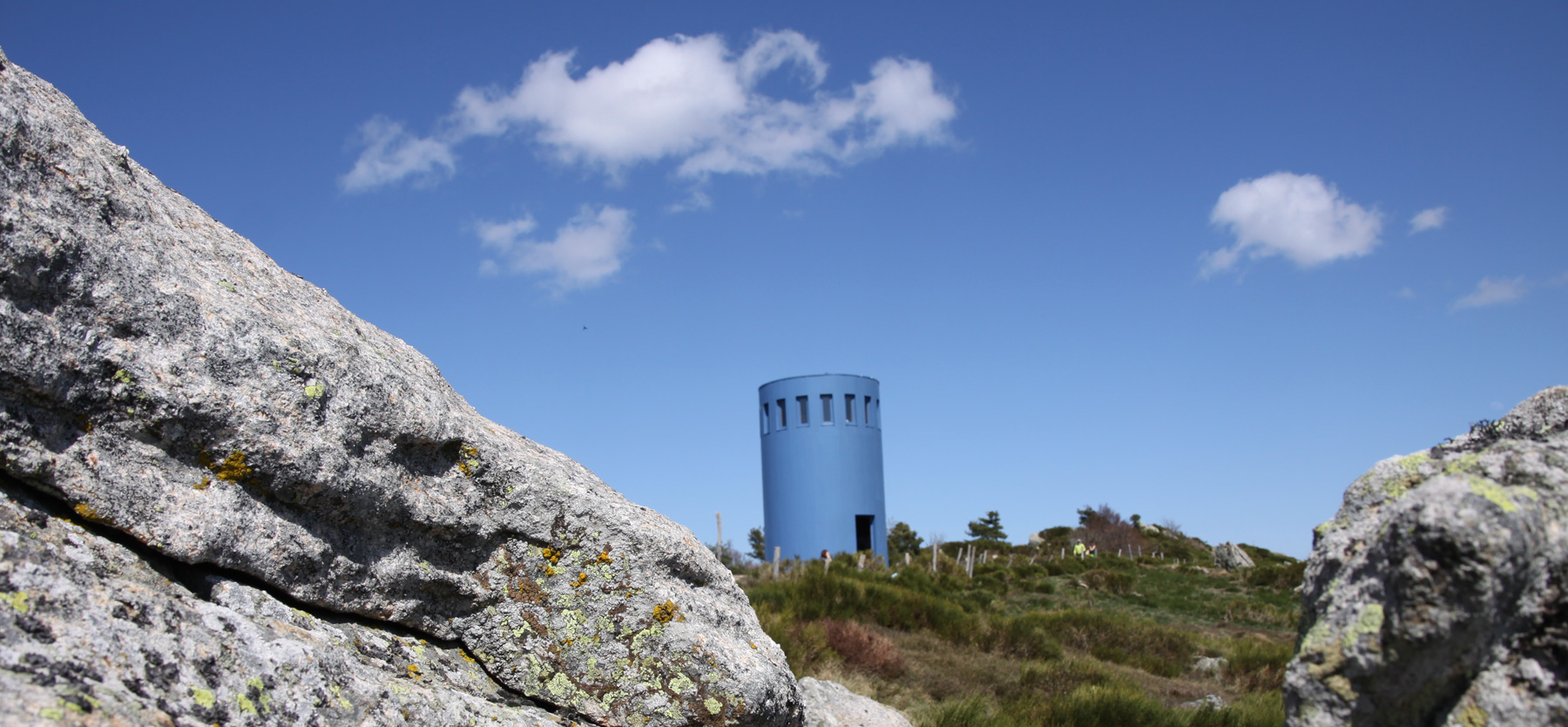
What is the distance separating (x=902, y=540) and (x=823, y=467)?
1933 centimetres

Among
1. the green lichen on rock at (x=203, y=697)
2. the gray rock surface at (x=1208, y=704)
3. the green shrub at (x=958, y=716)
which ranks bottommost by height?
the gray rock surface at (x=1208, y=704)

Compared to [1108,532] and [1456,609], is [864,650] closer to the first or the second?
[1456,609]

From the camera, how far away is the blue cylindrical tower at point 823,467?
26.6 m

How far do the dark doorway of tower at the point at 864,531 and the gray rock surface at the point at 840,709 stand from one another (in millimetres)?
21924

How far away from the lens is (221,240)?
3.27 meters

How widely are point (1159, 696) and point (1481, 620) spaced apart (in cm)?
885

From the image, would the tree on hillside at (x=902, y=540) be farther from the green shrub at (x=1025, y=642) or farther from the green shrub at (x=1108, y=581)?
the green shrub at (x=1025, y=642)

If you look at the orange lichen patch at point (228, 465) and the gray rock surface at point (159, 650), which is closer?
the gray rock surface at point (159, 650)

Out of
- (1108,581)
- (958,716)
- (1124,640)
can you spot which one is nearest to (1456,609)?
(958,716)

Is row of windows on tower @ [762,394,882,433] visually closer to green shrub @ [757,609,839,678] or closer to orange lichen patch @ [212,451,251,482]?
green shrub @ [757,609,839,678]

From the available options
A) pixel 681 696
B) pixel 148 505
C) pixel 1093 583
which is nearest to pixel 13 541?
pixel 148 505

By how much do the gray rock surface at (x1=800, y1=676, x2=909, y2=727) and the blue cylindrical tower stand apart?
20797mm

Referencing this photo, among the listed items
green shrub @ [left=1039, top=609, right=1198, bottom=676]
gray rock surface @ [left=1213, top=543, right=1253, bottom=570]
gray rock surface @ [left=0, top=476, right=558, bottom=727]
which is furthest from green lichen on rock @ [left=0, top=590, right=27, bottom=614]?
gray rock surface @ [left=1213, top=543, right=1253, bottom=570]

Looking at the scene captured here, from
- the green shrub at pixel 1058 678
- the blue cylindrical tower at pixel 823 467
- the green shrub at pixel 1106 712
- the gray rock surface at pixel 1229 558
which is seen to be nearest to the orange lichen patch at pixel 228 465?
the green shrub at pixel 1106 712
